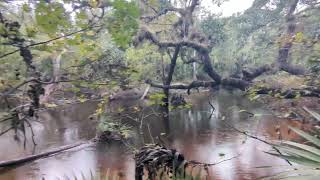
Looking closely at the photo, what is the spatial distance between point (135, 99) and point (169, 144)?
34.5ft

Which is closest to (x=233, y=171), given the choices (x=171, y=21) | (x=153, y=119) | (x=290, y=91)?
(x=290, y=91)

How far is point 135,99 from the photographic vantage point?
19828 millimetres

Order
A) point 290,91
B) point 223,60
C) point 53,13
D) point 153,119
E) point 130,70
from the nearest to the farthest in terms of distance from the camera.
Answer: point 53,13 < point 130,70 < point 290,91 < point 153,119 < point 223,60

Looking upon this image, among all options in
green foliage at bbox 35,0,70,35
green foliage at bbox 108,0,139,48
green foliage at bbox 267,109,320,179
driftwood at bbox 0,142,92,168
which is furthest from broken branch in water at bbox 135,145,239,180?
driftwood at bbox 0,142,92,168

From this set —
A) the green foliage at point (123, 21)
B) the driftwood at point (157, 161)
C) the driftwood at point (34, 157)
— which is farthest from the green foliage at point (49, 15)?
the driftwood at point (34, 157)

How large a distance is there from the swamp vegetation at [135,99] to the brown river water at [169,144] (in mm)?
37

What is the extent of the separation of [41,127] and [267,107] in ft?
29.9

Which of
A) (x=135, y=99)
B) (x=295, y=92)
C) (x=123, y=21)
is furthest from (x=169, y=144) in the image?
(x=135, y=99)

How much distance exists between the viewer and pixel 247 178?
256 inches

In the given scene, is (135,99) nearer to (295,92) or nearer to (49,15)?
(295,92)

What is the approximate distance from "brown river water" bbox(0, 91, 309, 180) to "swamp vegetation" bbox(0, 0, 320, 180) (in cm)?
4

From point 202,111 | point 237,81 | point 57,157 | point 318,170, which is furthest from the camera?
point 202,111

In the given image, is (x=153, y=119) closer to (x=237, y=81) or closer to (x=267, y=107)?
(x=237, y=81)

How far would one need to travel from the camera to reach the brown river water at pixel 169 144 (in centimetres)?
712
